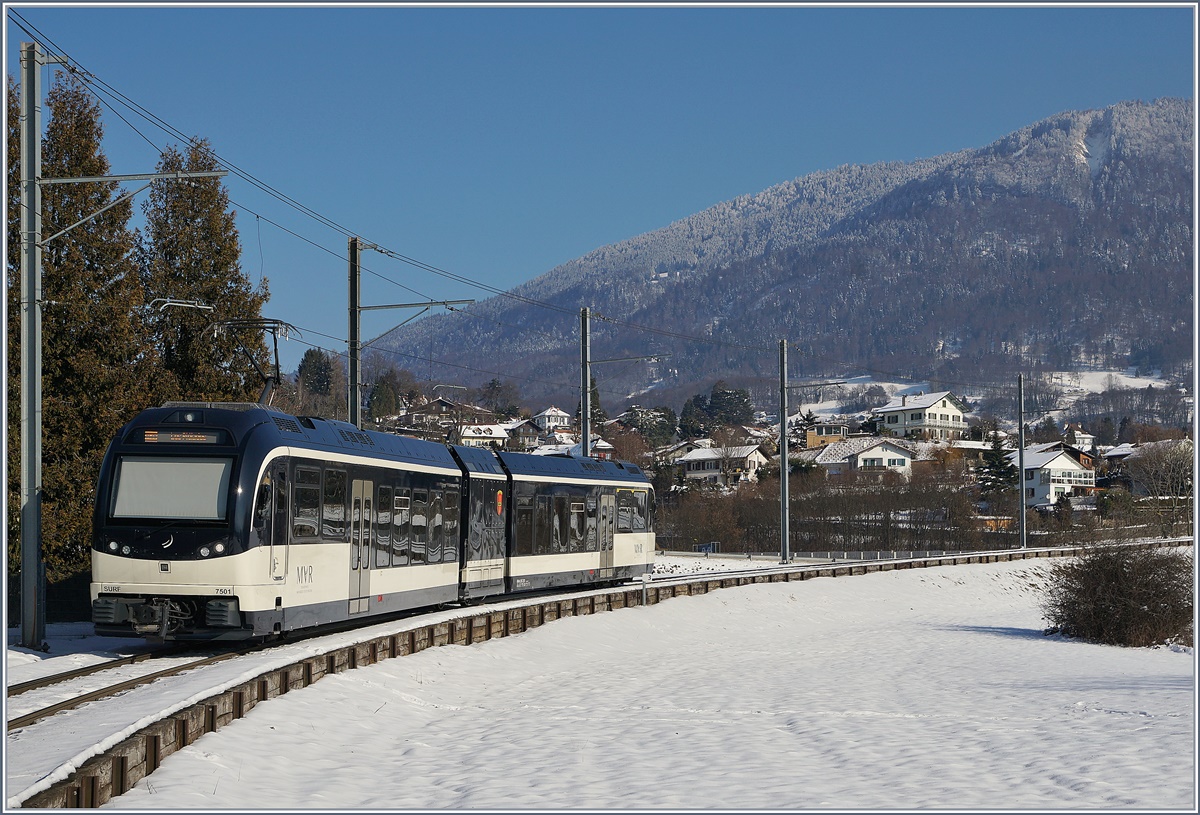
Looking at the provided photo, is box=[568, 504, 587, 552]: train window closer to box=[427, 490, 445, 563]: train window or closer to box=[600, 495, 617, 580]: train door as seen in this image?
box=[600, 495, 617, 580]: train door

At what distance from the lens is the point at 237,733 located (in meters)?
13.6

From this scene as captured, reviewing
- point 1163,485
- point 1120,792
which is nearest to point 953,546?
point 1163,485

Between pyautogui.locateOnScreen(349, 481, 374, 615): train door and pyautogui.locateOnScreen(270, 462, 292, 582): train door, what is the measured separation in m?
2.22

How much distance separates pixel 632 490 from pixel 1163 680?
16395mm

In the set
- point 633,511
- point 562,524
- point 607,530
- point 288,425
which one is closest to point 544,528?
point 562,524

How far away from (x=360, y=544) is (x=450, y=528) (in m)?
4.27

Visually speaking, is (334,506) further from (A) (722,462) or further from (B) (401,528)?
(A) (722,462)

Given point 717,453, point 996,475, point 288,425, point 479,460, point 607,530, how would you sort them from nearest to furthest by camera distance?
point 288,425 → point 479,460 → point 607,530 → point 996,475 → point 717,453

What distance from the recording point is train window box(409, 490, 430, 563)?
2353cm

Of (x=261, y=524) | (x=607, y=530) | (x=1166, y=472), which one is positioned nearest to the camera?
(x=261, y=524)

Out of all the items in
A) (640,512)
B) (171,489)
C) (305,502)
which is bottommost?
(640,512)

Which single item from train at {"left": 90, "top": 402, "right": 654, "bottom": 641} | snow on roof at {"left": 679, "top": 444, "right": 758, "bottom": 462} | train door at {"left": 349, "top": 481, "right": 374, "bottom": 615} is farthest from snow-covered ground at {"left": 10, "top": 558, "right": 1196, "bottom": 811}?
snow on roof at {"left": 679, "top": 444, "right": 758, "bottom": 462}

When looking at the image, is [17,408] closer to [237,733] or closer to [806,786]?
[237,733]

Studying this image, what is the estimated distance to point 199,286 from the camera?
31062mm
